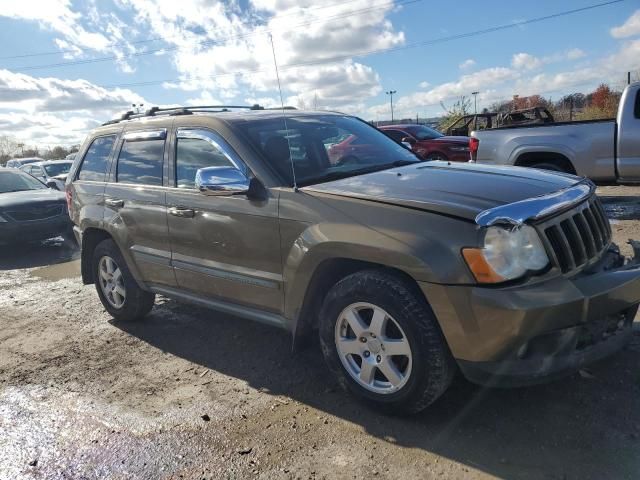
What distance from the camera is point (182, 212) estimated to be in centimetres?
416

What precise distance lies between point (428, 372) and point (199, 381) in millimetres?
1814

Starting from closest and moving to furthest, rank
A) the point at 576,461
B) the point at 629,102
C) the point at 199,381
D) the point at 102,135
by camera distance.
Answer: the point at 576,461 < the point at 199,381 < the point at 102,135 < the point at 629,102

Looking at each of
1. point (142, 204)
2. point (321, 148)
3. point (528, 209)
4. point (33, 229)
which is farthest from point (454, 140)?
point (528, 209)

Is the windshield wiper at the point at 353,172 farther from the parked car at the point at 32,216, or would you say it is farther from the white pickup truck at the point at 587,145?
the parked car at the point at 32,216

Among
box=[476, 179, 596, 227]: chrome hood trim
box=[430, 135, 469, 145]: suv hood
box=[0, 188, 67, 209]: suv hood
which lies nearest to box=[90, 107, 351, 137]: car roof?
box=[476, 179, 596, 227]: chrome hood trim

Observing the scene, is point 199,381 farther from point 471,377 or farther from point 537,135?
point 537,135

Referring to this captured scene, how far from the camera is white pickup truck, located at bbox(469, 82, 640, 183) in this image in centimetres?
820

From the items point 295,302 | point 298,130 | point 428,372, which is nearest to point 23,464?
point 295,302

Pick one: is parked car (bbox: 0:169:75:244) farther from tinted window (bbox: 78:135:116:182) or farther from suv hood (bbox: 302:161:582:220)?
suv hood (bbox: 302:161:582:220)

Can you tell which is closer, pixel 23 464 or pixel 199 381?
pixel 23 464

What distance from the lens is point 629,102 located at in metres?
8.30

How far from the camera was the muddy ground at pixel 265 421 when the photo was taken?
2824 mm

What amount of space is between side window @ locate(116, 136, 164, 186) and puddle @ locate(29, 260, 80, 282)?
334 centimetres

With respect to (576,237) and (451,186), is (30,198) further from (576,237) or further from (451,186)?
(576,237)
